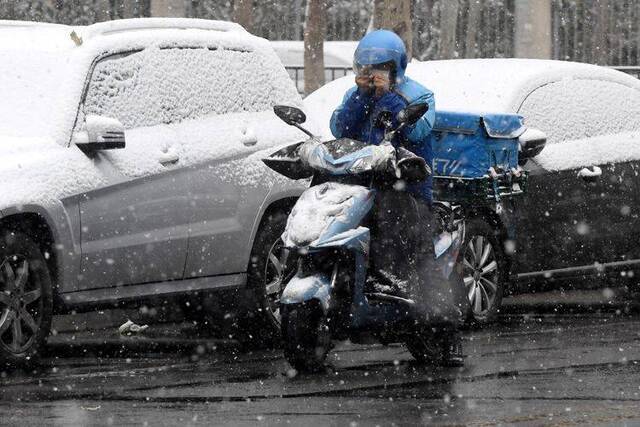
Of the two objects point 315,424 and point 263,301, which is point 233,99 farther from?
point 315,424

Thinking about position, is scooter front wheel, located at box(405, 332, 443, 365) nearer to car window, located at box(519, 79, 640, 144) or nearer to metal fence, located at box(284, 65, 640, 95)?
car window, located at box(519, 79, 640, 144)

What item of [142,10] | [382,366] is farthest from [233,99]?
[142,10]

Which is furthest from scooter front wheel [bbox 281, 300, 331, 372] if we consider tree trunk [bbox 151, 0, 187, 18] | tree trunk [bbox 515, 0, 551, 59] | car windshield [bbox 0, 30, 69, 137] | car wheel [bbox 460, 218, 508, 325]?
tree trunk [bbox 515, 0, 551, 59]

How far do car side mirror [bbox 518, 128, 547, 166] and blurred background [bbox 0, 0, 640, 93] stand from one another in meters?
8.24

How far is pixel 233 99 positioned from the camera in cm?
1217

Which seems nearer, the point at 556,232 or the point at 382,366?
the point at 382,366

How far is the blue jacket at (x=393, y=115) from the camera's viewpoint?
10.4m

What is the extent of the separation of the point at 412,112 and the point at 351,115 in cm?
62

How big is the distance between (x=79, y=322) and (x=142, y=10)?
61.2ft

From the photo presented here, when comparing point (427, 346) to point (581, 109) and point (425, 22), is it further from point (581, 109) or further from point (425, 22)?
point (425, 22)

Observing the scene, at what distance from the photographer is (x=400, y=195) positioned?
10.3 metres

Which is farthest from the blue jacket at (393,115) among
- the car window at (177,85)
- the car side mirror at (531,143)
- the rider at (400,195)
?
the car side mirror at (531,143)

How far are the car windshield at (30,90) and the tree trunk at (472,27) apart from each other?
17.7 metres

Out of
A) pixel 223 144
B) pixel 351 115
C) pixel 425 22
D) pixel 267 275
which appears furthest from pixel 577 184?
pixel 425 22
